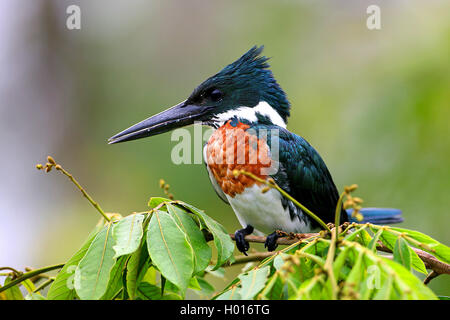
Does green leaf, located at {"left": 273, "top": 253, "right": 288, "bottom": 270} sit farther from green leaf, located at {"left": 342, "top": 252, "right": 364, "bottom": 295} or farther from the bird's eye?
the bird's eye

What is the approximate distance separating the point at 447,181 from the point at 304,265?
2.16m

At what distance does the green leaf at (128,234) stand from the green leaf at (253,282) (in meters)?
0.31

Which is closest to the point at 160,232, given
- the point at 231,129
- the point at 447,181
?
the point at 231,129

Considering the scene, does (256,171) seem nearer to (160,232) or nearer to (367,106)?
(160,232)

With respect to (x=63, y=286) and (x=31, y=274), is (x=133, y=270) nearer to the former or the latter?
(x=63, y=286)

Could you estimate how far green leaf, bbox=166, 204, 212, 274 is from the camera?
144 centimetres

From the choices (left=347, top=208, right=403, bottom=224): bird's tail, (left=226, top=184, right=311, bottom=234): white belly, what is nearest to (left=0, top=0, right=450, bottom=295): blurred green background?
(left=347, top=208, right=403, bottom=224): bird's tail

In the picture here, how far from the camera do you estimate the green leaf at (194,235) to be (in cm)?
144

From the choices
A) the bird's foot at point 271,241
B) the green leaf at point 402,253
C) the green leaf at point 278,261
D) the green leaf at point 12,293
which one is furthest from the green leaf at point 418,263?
the green leaf at point 12,293

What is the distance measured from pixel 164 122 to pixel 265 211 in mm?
701

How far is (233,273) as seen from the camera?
4.24 metres

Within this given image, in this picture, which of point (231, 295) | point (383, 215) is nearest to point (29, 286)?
point (231, 295)

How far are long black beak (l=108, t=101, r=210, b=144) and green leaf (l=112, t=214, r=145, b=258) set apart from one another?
1.05 meters

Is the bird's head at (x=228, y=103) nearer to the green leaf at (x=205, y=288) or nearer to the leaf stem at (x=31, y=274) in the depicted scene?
the green leaf at (x=205, y=288)
